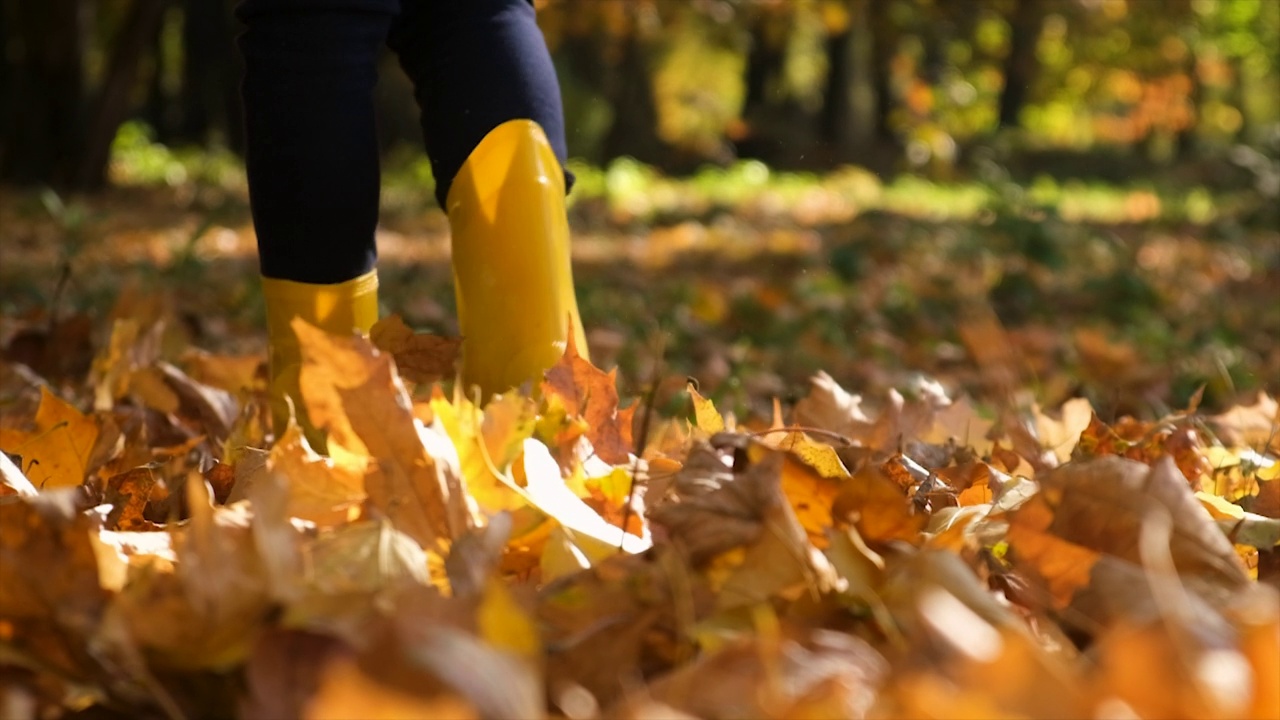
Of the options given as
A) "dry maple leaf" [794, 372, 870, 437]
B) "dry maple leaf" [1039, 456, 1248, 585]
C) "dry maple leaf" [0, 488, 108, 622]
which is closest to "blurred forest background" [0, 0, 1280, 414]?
"dry maple leaf" [794, 372, 870, 437]

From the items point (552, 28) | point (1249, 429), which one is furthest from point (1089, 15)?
point (1249, 429)

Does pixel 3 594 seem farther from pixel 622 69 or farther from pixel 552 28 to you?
pixel 622 69

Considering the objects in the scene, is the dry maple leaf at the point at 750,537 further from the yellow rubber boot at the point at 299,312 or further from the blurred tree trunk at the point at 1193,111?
the blurred tree trunk at the point at 1193,111

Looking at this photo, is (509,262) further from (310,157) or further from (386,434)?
(386,434)

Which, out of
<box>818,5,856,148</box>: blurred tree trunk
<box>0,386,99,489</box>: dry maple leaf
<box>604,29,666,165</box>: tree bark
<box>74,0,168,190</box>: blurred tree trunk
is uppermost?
<box>0,386,99,489</box>: dry maple leaf

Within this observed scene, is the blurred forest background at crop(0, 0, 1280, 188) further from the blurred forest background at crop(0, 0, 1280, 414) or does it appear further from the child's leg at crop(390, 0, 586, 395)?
the child's leg at crop(390, 0, 586, 395)

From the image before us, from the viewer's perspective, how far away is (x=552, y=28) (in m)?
11.9

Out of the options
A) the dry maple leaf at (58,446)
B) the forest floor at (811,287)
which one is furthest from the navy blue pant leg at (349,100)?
the forest floor at (811,287)

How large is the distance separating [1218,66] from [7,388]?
3627 cm

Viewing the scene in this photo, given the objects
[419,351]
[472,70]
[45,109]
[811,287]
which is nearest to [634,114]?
[45,109]

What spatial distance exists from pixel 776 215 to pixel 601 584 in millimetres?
9907

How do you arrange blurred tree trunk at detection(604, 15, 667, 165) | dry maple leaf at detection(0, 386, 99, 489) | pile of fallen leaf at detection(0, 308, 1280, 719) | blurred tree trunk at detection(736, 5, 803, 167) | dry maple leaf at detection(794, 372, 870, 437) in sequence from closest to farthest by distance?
pile of fallen leaf at detection(0, 308, 1280, 719) < dry maple leaf at detection(0, 386, 99, 489) < dry maple leaf at detection(794, 372, 870, 437) < blurred tree trunk at detection(604, 15, 667, 165) < blurred tree trunk at detection(736, 5, 803, 167)

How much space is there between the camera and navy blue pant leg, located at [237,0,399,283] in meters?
1.63

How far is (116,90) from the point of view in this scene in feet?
31.5
